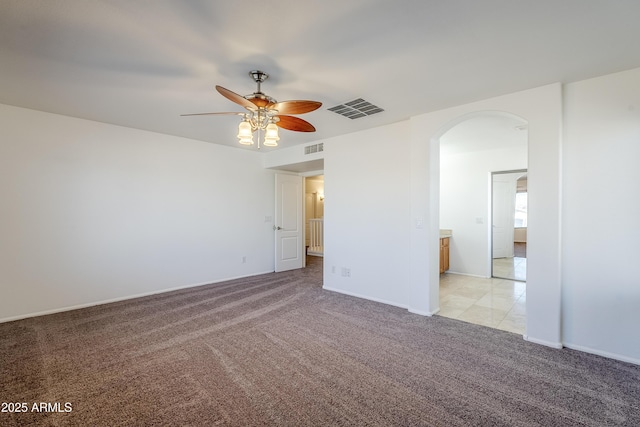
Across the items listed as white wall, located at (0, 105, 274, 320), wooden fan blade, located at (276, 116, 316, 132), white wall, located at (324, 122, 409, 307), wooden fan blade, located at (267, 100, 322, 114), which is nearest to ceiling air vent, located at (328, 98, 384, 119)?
white wall, located at (324, 122, 409, 307)

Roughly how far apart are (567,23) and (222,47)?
247 cm

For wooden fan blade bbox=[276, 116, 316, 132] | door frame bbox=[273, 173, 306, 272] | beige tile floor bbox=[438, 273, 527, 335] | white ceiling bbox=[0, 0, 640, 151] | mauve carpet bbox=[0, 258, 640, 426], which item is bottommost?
beige tile floor bbox=[438, 273, 527, 335]

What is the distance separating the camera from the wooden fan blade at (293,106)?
88.7 inches

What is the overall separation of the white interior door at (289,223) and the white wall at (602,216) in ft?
15.8

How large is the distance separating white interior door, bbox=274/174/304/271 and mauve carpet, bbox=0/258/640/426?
2.72m

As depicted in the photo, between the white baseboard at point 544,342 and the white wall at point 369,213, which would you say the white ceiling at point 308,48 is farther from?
the white baseboard at point 544,342

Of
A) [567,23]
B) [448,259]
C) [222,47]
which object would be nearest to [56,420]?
[222,47]

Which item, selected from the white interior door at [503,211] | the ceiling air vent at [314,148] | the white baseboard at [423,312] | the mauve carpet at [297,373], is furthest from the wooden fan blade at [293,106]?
the white interior door at [503,211]

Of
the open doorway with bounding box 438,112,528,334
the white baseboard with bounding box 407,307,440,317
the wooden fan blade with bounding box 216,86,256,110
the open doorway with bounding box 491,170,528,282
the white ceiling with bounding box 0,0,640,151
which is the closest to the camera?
the white ceiling with bounding box 0,0,640,151

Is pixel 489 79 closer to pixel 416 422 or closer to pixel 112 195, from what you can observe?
pixel 416 422

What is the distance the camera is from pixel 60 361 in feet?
7.99

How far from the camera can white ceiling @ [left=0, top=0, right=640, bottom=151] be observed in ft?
5.73

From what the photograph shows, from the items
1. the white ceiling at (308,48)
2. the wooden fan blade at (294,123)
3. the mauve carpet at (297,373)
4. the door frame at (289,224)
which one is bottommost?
the mauve carpet at (297,373)

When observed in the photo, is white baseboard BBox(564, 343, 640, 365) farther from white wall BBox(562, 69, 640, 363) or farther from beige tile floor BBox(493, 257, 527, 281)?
beige tile floor BBox(493, 257, 527, 281)
